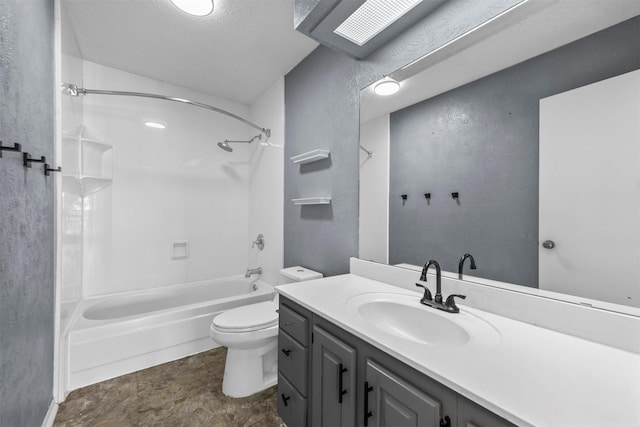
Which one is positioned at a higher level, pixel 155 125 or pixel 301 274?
pixel 155 125

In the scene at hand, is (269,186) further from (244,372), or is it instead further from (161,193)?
(244,372)

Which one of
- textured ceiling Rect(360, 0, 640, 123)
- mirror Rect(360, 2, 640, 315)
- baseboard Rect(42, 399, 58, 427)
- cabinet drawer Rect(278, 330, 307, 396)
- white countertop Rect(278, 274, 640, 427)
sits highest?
textured ceiling Rect(360, 0, 640, 123)

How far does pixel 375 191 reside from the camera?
1.59 m

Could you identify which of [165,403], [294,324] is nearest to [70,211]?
[165,403]

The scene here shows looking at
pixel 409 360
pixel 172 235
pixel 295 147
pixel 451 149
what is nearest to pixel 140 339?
pixel 172 235

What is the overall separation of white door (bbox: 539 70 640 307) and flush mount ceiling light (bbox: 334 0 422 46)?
823mm

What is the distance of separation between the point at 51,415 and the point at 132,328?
56 centimetres

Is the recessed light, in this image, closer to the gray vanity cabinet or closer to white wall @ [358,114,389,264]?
white wall @ [358,114,389,264]

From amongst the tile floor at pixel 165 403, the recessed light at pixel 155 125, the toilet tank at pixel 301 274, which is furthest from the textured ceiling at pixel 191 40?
the tile floor at pixel 165 403

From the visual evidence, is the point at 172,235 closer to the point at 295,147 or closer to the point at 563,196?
the point at 295,147

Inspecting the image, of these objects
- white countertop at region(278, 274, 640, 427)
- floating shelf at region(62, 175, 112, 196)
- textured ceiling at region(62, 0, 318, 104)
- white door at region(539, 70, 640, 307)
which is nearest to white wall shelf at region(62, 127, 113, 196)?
floating shelf at region(62, 175, 112, 196)

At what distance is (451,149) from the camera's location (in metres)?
1.21

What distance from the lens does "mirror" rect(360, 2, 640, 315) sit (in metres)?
0.80

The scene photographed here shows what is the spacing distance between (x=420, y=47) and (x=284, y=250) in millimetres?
1880
